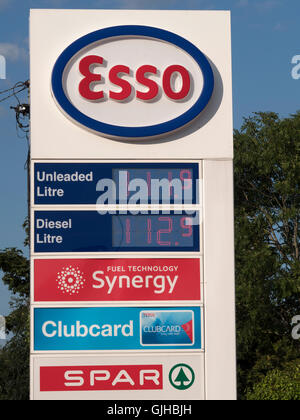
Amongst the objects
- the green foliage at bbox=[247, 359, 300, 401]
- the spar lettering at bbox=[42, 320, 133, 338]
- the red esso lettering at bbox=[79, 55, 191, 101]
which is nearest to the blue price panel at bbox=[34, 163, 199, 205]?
the red esso lettering at bbox=[79, 55, 191, 101]

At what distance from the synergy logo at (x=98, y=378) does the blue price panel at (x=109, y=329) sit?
1.01ft

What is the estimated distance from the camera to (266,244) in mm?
32344

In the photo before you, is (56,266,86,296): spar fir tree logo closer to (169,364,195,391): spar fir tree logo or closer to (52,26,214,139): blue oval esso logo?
(169,364,195,391): spar fir tree logo

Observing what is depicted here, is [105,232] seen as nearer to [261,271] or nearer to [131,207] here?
[131,207]

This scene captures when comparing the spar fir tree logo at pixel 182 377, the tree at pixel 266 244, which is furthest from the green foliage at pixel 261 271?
the spar fir tree logo at pixel 182 377

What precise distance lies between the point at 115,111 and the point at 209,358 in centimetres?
400

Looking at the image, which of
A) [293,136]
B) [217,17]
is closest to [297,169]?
[293,136]

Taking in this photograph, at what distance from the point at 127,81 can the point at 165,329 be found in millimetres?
3808

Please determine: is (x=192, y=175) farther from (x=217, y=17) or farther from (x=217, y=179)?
(x=217, y=17)

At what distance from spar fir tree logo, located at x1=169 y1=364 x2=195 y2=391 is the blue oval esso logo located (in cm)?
353

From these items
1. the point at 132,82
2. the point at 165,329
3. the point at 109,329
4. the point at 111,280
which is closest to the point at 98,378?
the point at 109,329

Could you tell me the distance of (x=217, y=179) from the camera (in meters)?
11.5

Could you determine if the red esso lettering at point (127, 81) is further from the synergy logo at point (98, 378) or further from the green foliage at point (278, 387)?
the green foliage at point (278, 387)

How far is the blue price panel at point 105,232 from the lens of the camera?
11.1m
